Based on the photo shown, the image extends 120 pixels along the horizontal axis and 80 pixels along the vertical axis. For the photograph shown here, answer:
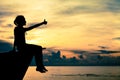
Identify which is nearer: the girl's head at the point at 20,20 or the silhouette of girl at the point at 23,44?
the silhouette of girl at the point at 23,44

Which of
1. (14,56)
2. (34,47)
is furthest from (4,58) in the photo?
(34,47)

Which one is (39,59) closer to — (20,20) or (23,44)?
(23,44)

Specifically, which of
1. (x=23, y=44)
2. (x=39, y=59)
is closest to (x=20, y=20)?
(x=23, y=44)

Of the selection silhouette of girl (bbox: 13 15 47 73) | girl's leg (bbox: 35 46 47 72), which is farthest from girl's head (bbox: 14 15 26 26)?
girl's leg (bbox: 35 46 47 72)

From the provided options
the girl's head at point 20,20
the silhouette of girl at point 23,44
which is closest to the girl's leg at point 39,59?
the silhouette of girl at point 23,44

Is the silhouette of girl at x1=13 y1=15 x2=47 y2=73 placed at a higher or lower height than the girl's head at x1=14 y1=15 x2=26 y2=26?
lower

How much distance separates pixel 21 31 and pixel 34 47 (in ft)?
2.81

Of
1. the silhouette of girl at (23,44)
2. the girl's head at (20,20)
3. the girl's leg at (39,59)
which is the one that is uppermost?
the girl's head at (20,20)

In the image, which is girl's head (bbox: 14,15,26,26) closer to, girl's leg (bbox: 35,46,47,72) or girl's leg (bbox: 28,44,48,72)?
girl's leg (bbox: 28,44,48,72)

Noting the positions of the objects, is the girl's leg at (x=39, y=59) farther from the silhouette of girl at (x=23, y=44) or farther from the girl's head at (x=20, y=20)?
the girl's head at (x=20, y=20)

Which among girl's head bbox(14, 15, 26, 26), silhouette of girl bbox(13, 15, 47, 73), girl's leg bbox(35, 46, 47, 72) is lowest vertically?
girl's leg bbox(35, 46, 47, 72)

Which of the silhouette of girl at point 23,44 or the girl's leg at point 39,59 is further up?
the silhouette of girl at point 23,44

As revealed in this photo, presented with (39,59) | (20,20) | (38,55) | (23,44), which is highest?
(20,20)

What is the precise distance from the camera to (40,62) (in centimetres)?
1326
